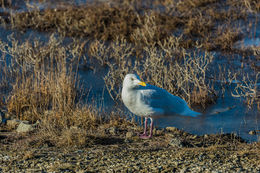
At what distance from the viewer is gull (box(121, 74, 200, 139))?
17.4 feet

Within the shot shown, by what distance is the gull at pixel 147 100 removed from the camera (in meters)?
5.32

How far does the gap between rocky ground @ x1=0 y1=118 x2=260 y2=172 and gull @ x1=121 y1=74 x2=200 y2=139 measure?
37 cm

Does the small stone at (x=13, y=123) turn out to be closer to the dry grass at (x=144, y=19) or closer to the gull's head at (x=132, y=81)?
the gull's head at (x=132, y=81)

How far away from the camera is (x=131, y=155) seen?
15.5 ft

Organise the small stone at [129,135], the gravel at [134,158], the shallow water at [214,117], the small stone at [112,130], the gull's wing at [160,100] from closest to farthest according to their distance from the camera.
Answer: the gravel at [134,158] < the gull's wing at [160,100] < the small stone at [129,135] < the small stone at [112,130] < the shallow water at [214,117]

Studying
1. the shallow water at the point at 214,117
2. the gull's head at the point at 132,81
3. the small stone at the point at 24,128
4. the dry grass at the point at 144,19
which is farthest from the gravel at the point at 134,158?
the dry grass at the point at 144,19

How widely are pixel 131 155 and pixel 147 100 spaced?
0.88 m

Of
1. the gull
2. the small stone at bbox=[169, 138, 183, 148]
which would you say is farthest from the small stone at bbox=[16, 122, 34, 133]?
the small stone at bbox=[169, 138, 183, 148]

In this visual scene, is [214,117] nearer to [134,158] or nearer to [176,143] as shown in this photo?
[176,143]

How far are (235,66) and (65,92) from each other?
384 cm

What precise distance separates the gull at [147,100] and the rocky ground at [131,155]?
37 centimetres

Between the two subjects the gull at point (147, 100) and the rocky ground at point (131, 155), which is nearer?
the rocky ground at point (131, 155)

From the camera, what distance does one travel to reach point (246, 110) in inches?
285

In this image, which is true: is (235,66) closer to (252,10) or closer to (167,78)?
(167,78)
